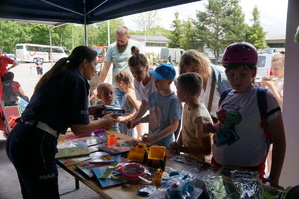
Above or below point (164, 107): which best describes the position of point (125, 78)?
above

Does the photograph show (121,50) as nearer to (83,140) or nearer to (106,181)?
(83,140)

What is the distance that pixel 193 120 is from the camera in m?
1.77

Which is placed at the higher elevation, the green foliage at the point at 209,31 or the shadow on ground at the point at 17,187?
the green foliage at the point at 209,31

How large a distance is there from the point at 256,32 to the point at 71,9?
27.6 metres

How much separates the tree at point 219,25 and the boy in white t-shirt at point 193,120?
1026 inches

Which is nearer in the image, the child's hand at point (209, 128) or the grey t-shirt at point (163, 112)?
the child's hand at point (209, 128)

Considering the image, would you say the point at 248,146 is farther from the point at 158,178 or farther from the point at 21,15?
the point at 21,15

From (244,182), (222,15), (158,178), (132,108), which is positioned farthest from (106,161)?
(222,15)

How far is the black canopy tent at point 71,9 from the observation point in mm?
3356

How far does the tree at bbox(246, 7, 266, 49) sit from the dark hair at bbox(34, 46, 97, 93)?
2894cm

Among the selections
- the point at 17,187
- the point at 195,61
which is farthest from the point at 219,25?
the point at 17,187

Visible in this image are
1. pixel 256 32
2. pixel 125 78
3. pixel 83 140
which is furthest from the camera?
pixel 256 32

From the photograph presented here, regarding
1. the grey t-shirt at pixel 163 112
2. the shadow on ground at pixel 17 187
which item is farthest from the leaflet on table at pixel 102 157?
the shadow on ground at pixel 17 187

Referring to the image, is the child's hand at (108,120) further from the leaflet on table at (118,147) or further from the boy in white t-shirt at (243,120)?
the boy in white t-shirt at (243,120)
